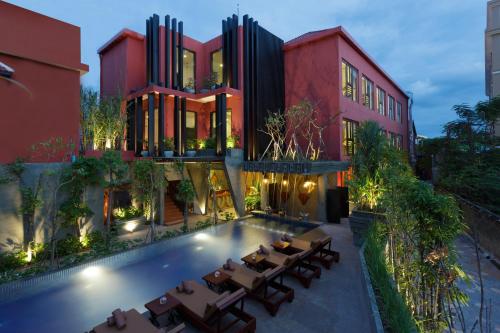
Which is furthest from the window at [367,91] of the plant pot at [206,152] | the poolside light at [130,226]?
the poolside light at [130,226]

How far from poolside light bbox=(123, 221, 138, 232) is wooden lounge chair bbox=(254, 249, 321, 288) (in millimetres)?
7540

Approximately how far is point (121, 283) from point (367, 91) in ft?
62.9

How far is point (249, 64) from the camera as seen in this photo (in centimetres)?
1500

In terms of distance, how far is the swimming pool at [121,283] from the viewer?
562cm

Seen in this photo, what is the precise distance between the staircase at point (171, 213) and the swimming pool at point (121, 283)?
12.6 feet

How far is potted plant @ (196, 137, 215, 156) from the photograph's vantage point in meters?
14.4

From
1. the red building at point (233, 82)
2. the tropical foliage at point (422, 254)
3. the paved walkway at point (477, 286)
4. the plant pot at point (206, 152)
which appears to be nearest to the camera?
the tropical foliage at point (422, 254)

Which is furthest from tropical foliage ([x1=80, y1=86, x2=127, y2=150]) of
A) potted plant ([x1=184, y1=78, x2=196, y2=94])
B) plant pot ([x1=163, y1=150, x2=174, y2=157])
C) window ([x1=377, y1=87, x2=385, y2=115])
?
window ([x1=377, y1=87, x2=385, y2=115])

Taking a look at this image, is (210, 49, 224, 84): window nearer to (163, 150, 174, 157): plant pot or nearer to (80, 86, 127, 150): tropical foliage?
(163, 150, 174, 157): plant pot

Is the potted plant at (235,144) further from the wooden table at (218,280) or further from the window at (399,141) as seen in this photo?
the window at (399,141)

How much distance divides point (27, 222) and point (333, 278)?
385 inches

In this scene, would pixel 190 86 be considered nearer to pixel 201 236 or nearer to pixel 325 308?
pixel 201 236

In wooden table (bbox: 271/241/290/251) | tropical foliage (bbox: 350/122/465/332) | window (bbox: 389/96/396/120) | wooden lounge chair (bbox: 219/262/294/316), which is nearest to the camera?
tropical foliage (bbox: 350/122/465/332)

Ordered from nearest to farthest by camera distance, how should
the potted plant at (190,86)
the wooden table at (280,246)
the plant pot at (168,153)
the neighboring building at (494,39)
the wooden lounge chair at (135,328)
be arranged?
the wooden lounge chair at (135,328) → the wooden table at (280,246) → the plant pot at (168,153) → the potted plant at (190,86) → the neighboring building at (494,39)
